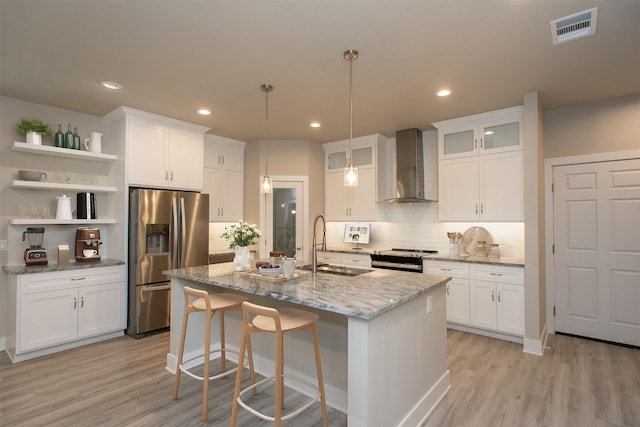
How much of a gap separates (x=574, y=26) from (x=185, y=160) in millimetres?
4258

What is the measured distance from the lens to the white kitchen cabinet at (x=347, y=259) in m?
5.02

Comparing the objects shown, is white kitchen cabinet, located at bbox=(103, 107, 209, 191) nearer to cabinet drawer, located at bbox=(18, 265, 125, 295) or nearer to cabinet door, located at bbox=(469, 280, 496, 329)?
cabinet drawer, located at bbox=(18, 265, 125, 295)

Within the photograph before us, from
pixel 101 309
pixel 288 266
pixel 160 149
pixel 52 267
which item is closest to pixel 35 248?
pixel 52 267

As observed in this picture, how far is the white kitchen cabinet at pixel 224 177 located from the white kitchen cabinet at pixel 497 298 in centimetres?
360

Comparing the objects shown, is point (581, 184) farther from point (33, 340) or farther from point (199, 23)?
point (33, 340)

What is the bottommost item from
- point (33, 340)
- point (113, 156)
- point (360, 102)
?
point (33, 340)

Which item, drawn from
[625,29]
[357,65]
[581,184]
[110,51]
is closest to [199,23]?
[110,51]

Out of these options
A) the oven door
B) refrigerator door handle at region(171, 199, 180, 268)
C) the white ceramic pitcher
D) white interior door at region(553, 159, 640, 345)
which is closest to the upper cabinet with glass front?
white interior door at region(553, 159, 640, 345)

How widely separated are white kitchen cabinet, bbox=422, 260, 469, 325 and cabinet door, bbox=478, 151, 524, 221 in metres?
0.72

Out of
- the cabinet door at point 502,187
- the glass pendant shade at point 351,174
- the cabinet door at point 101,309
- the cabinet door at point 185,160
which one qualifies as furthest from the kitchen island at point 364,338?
the cabinet door at point 502,187

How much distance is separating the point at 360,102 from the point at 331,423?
3055mm

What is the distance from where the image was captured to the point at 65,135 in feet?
12.6

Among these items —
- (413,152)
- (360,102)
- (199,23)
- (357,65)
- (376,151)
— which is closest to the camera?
(199,23)

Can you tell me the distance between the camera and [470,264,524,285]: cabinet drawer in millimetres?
3697
